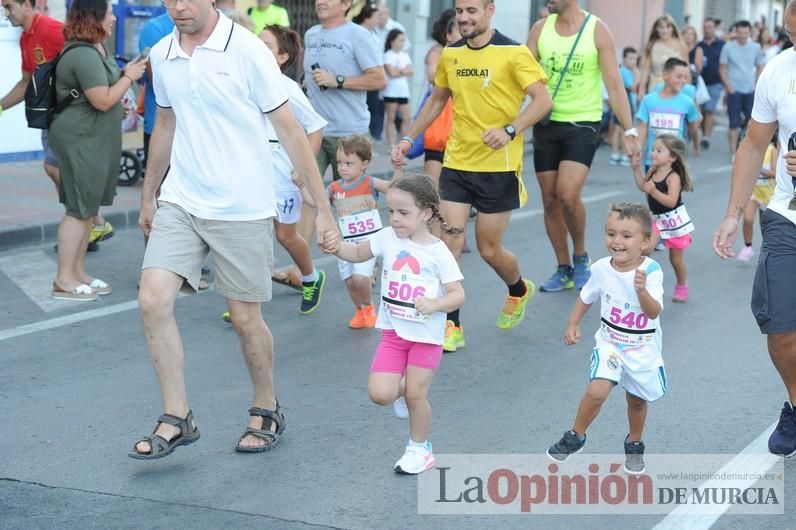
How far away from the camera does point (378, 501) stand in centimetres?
485

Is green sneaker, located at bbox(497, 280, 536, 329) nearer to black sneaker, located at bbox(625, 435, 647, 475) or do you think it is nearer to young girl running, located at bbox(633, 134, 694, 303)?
young girl running, located at bbox(633, 134, 694, 303)

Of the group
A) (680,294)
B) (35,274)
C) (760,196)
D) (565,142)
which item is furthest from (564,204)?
(35,274)

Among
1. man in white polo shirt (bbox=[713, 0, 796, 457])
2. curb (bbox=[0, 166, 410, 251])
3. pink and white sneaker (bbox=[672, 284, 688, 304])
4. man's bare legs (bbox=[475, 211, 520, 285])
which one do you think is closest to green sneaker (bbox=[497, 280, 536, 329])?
man's bare legs (bbox=[475, 211, 520, 285])

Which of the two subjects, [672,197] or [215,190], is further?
[672,197]

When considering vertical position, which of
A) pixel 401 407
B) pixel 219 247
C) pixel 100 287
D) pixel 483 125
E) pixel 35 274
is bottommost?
pixel 35 274

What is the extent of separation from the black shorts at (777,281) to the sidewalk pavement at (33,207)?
6.70m

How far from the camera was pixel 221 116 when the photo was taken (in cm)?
523

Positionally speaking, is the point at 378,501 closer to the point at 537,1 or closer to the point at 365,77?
the point at 365,77

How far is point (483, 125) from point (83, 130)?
2.68m

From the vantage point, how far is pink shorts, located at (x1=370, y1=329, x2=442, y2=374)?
522 cm

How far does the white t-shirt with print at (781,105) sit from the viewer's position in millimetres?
5238

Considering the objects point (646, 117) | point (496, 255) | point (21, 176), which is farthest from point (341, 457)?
point (21, 176)

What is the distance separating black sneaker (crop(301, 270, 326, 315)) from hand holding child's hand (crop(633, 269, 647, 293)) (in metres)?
3.49

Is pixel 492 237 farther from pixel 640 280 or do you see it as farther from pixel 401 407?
pixel 640 280
